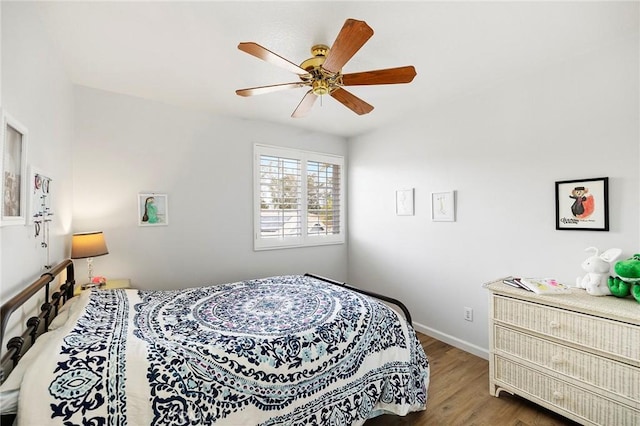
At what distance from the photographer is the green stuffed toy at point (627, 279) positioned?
1711 mm

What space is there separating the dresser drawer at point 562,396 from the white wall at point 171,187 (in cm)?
244

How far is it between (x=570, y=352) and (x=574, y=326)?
17cm

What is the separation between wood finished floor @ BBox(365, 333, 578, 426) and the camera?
1912mm

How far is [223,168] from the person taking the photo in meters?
3.30

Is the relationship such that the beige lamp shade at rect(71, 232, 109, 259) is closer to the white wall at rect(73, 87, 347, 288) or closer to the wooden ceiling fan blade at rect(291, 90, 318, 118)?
the white wall at rect(73, 87, 347, 288)

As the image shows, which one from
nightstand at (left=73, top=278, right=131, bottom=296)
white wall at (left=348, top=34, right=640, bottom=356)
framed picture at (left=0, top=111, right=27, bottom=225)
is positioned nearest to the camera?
framed picture at (left=0, top=111, right=27, bottom=225)

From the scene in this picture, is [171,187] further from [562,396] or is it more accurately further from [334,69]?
[562,396]

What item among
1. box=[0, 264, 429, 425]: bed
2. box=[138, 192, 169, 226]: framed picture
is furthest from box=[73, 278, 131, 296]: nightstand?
box=[138, 192, 169, 226]: framed picture

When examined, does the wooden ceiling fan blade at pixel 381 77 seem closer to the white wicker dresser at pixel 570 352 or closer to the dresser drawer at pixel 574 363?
the white wicker dresser at pixel 570 352

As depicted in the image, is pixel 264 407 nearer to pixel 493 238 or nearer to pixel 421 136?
pixel 493 238

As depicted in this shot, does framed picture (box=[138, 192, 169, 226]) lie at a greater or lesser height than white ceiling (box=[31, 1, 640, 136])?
lesser

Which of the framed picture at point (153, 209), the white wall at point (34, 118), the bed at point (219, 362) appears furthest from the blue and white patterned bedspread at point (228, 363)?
the framed picture at point (153, 209)

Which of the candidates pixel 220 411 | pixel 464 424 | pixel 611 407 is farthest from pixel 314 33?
pixel 611 407

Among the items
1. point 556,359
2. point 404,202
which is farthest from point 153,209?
point 556,359
